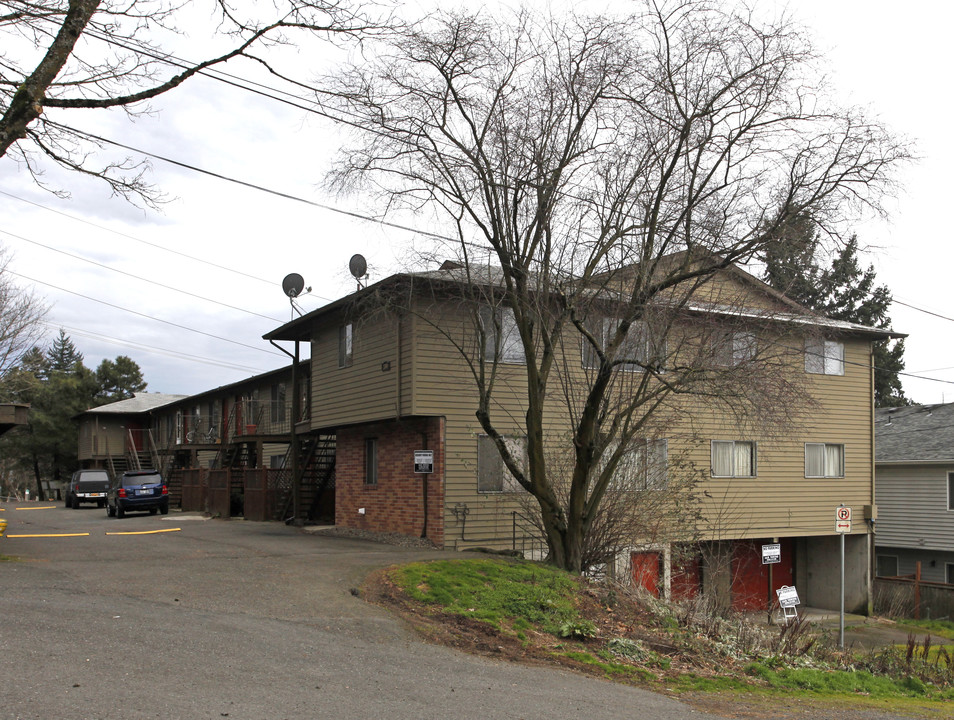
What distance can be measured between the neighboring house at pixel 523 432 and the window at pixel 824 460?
0.04 meters

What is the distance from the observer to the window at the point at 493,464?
1972 cm

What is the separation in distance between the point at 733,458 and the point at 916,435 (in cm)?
1301

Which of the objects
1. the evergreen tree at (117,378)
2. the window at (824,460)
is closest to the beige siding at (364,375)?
the window at (824,460)

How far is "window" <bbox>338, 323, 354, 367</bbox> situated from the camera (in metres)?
22.0

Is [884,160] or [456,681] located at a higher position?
[884,160]

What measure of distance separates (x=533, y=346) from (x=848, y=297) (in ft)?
128

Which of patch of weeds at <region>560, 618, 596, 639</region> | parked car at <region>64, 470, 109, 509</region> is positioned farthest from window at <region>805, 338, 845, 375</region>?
parked car at <region>64, 470, 109, 509</region>

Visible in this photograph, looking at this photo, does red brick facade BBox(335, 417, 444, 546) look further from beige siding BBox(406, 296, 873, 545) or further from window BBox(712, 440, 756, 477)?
window BBox(712, 440, 756, 477)

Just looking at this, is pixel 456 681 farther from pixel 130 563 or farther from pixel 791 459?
pixel 791 459

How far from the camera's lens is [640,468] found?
17.1 m

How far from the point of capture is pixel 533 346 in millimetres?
15609

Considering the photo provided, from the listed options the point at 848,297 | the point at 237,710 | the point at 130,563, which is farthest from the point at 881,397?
the point at 237,710

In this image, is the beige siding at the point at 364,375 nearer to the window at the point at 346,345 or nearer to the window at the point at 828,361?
the window at the point at 346,345

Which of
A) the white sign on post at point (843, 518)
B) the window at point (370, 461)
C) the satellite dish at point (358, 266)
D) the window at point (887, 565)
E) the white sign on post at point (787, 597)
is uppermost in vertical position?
the satellite dish at point (358, 266)
